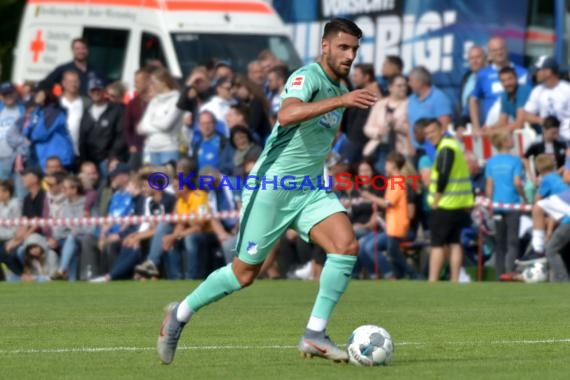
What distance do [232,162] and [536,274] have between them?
186 inches

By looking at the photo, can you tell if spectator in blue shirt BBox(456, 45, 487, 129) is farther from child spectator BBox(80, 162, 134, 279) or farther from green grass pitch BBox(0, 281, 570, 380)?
child spectator BBox(80, 162, 134, 279)

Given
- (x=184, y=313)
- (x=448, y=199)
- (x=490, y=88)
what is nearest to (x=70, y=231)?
(x=448, y=199)

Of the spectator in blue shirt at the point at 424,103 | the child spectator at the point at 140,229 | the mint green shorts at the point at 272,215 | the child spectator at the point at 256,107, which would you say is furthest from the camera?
the child spectator at the point at 256,107

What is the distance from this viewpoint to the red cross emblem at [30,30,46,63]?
1144 inches

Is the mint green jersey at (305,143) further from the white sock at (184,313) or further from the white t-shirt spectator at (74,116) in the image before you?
the white t-shirt spectator at (74,116)

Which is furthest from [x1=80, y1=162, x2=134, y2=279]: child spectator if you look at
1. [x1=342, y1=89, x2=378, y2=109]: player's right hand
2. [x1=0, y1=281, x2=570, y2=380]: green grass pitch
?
[x1=342, y1=89, x2=378, y2=109]: player's right hand

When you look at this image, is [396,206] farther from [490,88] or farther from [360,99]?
[360,99]

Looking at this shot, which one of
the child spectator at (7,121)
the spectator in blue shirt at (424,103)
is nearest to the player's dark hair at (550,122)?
the spectator in blue shirt at (424,103)

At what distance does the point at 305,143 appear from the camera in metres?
10.3

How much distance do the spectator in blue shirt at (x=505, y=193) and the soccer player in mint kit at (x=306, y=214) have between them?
1039cm

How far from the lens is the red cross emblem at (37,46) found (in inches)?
1144

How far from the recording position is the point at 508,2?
960 inches

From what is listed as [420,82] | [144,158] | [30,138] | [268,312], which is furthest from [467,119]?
[268,312]

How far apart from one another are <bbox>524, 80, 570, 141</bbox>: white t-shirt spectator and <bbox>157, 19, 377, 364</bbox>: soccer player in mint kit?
36.2 ft
